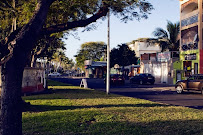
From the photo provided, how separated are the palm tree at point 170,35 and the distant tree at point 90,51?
51847mm

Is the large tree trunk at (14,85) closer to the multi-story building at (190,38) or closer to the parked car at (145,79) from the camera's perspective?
the multi-story building at (190,38)

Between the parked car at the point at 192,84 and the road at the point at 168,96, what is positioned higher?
the parked car at the point at 192,84

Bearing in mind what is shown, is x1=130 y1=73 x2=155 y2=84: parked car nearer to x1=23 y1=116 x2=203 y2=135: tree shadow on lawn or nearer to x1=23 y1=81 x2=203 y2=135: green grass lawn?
x1=23 y1=81 x2=203 y2=135: green grass lawn

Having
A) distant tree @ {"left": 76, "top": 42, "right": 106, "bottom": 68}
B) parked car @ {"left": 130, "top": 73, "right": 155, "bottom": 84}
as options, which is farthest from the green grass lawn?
distant tree @ {"left": 76, "top": 42, "right": 106, "bottom": 68}

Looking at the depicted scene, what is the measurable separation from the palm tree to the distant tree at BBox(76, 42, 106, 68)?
170 feet

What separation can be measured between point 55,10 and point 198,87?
12112 mm

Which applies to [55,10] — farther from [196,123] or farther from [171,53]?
[171,53]

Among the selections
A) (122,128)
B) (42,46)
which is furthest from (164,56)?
(122,128)

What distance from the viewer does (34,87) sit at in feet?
63.6

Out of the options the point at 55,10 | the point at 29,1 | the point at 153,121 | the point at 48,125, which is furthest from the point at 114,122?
the point at 29,1

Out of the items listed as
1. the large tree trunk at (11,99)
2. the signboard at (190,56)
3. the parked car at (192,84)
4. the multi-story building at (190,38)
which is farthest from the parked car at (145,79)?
the large tree trunk at (11,99)

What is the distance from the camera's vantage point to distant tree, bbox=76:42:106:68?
3489 inches

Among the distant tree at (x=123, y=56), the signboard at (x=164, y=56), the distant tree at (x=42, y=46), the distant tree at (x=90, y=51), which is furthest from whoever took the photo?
the distant tree at (x=90, y=51)

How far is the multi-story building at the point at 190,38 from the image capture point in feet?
97.4
